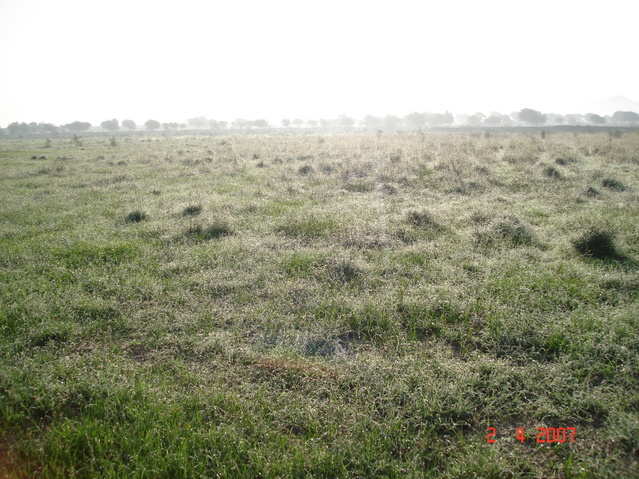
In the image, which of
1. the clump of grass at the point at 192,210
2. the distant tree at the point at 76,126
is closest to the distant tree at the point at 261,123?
the distant tree at the point at 76,126

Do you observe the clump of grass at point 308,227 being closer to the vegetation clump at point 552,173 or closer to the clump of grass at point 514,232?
the clump of grass at point 514,232

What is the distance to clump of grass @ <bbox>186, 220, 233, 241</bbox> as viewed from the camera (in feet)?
27.3

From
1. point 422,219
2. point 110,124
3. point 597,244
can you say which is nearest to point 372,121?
point 110,124

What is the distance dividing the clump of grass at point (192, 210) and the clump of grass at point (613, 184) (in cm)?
1458

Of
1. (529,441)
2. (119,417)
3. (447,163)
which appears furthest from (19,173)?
(529,441)

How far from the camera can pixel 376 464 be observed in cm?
280

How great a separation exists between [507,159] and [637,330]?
17.1 meters

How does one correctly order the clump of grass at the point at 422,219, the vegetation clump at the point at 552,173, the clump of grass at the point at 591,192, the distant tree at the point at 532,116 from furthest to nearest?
the distant tree at the point at 532,116 < the vegetation clump at the point at 552,173 < the clump of grass at the point at 591,192 < the clump of grass at the point at 422,219

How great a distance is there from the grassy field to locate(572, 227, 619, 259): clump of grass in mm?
31

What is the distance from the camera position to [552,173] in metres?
14.5

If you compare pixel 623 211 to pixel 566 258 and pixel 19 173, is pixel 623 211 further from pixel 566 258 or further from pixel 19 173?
pixel 19 173

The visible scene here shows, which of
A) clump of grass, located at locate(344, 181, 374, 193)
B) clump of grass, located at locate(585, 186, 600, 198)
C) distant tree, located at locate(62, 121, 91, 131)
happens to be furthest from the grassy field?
distant tree, located at locate(62, 121, 91, 131)

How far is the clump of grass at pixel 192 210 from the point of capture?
10141 millimetres

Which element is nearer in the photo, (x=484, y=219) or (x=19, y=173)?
(x=484, y=219)
